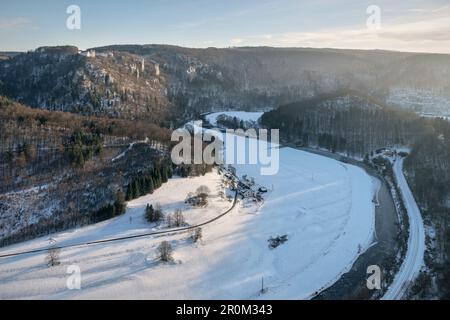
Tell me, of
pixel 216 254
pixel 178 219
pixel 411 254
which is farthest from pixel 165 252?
pixel 411 254

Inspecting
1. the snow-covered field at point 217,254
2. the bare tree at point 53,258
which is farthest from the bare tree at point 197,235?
the bare tree at point 53,258

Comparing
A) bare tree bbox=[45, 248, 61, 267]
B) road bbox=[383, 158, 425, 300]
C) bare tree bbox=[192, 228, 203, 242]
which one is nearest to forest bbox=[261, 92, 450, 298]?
road bbox=[383, 158, 425, 300]

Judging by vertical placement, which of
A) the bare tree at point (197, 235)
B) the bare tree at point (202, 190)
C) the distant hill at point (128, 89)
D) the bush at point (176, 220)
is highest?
the distant hill at point (128, 89)

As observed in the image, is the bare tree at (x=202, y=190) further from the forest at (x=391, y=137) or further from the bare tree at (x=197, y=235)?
the forest at (x=391, y=137)

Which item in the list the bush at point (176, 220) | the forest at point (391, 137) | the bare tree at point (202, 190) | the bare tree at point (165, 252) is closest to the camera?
the bare tree at point (165, 252)

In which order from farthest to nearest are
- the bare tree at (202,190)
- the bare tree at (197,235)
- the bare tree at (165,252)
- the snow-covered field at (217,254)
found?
1. the bare tree at (202,190)
2. the bare tree at (197,235)
3. the bare tree at (165,252)
4. the snow-covered field at (217,254)

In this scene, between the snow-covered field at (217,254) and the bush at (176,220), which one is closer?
the snow-covered field at (217,254)

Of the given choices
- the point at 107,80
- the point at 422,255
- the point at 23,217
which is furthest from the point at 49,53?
the point at 422,255
